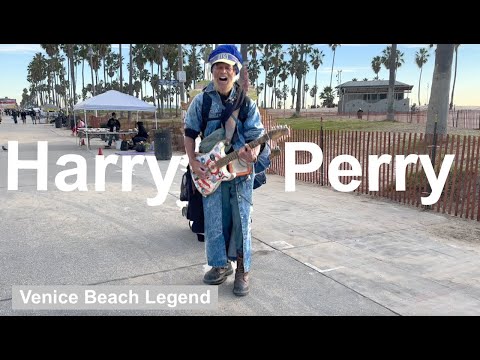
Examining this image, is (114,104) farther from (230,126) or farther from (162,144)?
(230,126)

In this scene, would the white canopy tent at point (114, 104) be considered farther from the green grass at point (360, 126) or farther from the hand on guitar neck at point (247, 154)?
the hand on guitar neck at point (247, 154)

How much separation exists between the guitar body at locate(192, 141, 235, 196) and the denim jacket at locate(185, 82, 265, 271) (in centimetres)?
9

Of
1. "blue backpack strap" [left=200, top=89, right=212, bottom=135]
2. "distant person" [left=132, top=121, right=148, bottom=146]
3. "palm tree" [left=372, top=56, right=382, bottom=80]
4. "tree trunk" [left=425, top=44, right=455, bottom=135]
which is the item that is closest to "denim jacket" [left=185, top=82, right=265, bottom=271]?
"blue backpack strap" [left=200, top=89, right=212, bottom=135]

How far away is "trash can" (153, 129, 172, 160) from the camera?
1303 cm

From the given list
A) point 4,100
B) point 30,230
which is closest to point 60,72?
point 4,100

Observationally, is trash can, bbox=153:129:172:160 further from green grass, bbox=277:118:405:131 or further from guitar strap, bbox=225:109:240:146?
green grass, bbox=277:118:405:131

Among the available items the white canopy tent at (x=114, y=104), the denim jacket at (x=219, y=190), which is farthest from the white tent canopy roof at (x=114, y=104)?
the denim jacket at (x=219, y=190)

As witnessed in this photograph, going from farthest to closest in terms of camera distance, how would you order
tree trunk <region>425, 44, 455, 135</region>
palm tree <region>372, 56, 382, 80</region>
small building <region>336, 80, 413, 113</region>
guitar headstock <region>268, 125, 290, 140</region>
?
1. palm tree <region>372, 56, 382, 80</region>
2. small building <region>336, 80, 413, 113</region>
3. tree trunk <region>425, 44, 455, 135</region>
4. guitar headstock <region>268, 125, 290, 140</region>

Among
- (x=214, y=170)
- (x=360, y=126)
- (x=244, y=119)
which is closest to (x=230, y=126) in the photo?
(x=244, y=119)

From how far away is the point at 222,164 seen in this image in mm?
3143

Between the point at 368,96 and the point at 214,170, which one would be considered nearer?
the point at 214,170

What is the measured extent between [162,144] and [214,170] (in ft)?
33.6
